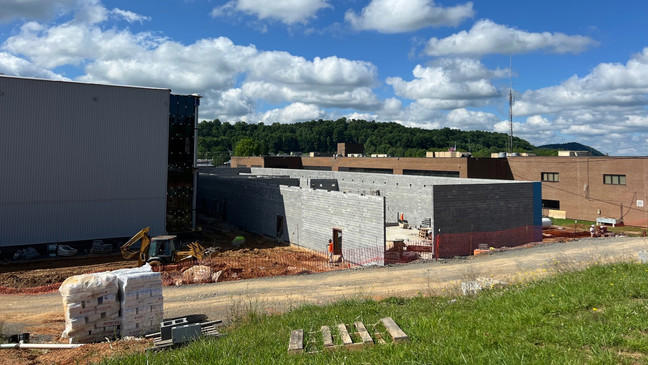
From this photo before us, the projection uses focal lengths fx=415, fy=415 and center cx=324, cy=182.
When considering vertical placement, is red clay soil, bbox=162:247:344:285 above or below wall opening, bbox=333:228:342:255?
below

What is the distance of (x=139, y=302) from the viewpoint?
43.2 feet

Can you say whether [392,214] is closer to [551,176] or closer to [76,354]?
[551,176]

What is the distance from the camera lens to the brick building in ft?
143

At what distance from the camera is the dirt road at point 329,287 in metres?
16.5

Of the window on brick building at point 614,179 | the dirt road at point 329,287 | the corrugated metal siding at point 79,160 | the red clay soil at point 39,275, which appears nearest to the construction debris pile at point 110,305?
the dirt road at point 329,287

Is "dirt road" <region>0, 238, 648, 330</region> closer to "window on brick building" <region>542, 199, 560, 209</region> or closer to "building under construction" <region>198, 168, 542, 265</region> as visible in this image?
"building under construction" <region>198, 168, 542, 265</region>

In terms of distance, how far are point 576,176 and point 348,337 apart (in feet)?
162

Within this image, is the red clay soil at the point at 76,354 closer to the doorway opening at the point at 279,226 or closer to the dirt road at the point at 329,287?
the dirt road at the point at 329,287

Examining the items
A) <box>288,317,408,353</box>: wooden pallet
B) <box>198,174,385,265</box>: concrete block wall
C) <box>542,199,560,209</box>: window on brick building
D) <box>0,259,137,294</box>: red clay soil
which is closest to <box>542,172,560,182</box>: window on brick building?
<box>542,199,560,209</box>: window on brick building

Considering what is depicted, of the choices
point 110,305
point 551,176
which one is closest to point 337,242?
point 110,305

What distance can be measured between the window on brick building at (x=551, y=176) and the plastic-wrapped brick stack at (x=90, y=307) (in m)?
51.6

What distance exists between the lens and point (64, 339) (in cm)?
1298

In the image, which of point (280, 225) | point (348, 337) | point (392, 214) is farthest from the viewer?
point (392, 214)

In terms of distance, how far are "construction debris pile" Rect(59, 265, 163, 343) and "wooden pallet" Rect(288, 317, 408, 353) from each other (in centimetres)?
643
